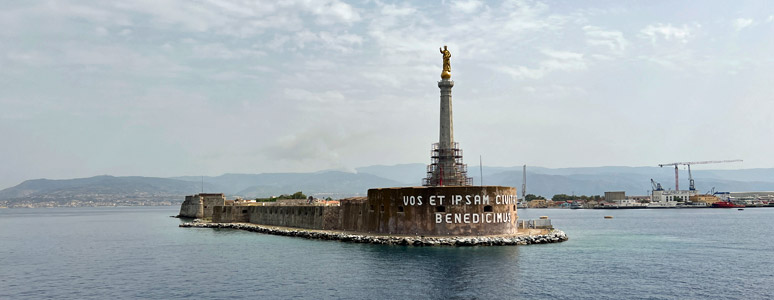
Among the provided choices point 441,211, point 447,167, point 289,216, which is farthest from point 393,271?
point 289,216

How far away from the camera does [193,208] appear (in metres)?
131

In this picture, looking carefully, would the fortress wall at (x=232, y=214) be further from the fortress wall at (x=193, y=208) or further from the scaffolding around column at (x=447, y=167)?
the scaffolding around column at (x=447, y=167)

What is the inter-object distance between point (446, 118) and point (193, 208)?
80006 mm

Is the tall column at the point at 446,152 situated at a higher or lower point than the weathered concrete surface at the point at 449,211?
higher

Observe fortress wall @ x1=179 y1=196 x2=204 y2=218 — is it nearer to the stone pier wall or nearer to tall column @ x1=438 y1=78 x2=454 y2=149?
tall column @ x1=438 y1=78 x2=454 y2=149

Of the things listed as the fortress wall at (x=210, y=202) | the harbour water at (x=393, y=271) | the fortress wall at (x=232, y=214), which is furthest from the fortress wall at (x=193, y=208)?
the harbour water at (x=393, y=271)

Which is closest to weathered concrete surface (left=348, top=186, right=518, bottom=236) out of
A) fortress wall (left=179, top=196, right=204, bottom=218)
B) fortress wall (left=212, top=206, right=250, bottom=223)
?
fortress wall (left=212, top=206, right=250, bottom=223)

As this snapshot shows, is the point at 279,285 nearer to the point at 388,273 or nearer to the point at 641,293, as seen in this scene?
the point at 388,273

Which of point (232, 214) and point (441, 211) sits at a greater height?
point (441, 211)

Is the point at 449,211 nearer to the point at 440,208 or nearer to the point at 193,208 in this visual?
the point at 440,208

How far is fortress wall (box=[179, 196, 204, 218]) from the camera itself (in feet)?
403

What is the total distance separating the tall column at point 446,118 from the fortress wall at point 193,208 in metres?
68.2

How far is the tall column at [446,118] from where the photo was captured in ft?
227

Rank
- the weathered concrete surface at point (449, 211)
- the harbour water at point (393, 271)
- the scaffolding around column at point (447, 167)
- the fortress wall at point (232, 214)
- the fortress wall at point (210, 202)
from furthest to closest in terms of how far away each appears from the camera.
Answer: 1. the fortress wall at point (210, 202)
2. the fortress wall at point (232, 214)
3. the scaffolding around column at point (447, 167)
4. the weathered concrete surface at point (449, 211)
5. the harbour water at point (393, 271)
